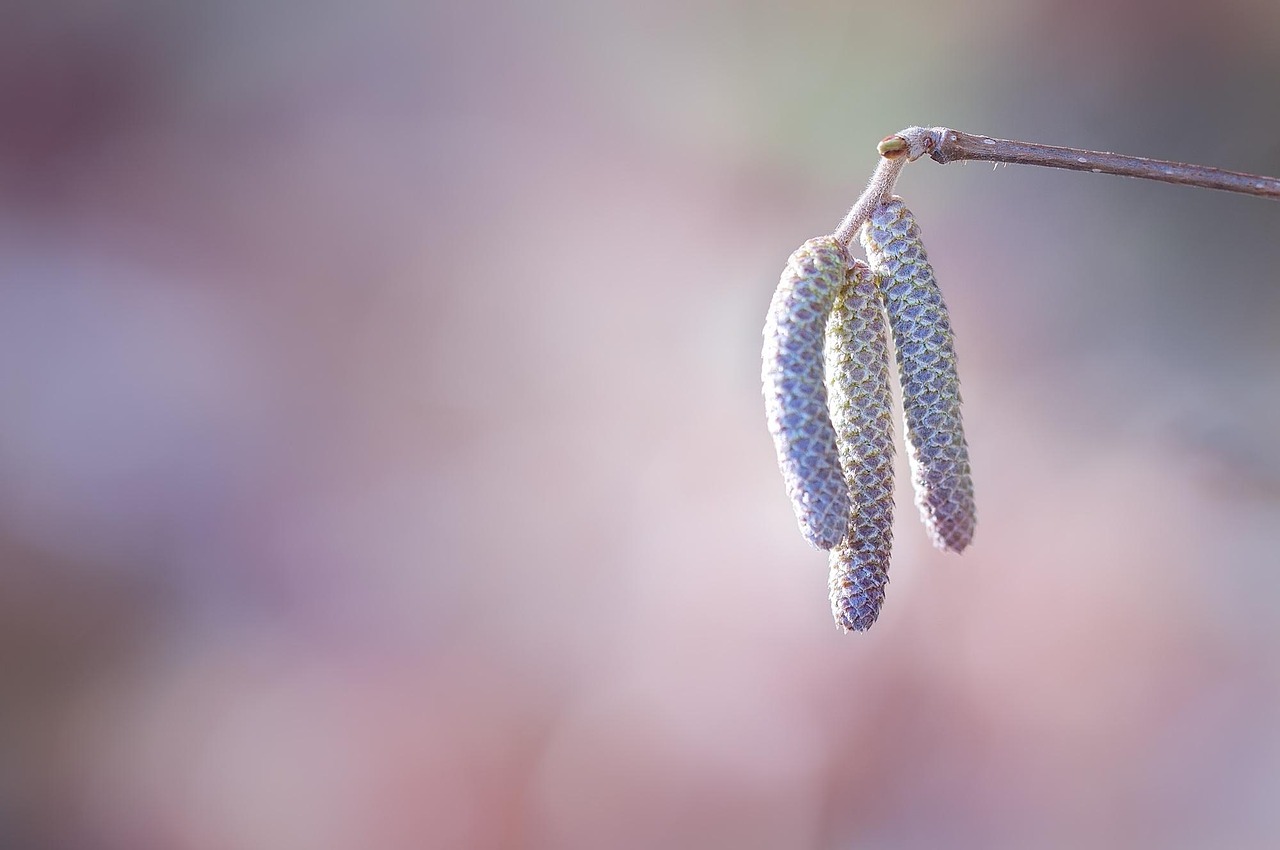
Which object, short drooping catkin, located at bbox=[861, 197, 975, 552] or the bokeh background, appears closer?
short drooping catkin, located at bbox=[861, 197, 975, 552]

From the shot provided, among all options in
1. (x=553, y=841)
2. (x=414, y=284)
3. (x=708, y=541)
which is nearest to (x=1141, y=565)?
(x=708, y=541)

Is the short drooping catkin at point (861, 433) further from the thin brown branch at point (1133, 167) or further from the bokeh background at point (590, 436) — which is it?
the bokeh background at point (590, 436)

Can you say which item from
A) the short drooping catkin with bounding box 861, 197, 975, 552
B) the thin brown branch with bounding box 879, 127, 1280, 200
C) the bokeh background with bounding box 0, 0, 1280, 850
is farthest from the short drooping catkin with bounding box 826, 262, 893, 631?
the bokeh background with bounding box 0, 0, 1280, 850

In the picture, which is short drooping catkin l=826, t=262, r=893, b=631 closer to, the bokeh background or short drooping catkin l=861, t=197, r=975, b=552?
short drooping catkin l=861, t=197, r=975, b=552

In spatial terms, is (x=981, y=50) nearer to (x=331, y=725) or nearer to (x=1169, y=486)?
(x=1169, y=486)

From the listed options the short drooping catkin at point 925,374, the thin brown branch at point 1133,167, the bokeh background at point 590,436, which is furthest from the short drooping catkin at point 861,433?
the bokeh background at point 590,436
